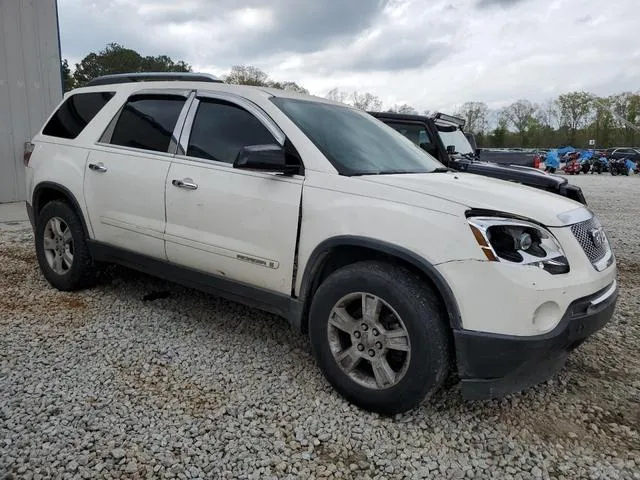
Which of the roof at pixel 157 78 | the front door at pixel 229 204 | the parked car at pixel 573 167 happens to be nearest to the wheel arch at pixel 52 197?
the roof at pixel 157 78

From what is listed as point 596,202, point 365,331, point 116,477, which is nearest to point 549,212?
point 365,331

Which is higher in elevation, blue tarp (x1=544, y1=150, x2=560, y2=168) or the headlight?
the headlight

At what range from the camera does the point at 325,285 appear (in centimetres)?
287

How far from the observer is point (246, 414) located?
277 cm

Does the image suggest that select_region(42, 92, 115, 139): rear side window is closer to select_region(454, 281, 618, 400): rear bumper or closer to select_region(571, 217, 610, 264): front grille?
select_region(454, 281, 618, 400): rear bumper

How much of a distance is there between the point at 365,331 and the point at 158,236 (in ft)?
5.86

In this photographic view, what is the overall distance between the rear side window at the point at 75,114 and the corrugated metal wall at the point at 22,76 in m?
5.13

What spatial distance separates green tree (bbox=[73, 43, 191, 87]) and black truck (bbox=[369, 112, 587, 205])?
3034cm

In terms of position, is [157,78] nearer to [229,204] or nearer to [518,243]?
[229,204]

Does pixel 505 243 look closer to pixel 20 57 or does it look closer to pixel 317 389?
pixel 317 389

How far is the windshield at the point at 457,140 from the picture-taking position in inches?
331

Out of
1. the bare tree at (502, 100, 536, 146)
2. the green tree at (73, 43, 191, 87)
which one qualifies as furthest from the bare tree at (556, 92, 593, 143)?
the green tree at (73, 43, 191, 87)

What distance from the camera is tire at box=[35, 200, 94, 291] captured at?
435 cm

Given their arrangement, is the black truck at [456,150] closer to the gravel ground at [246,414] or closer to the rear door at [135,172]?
the gravel ground at [246,414]
